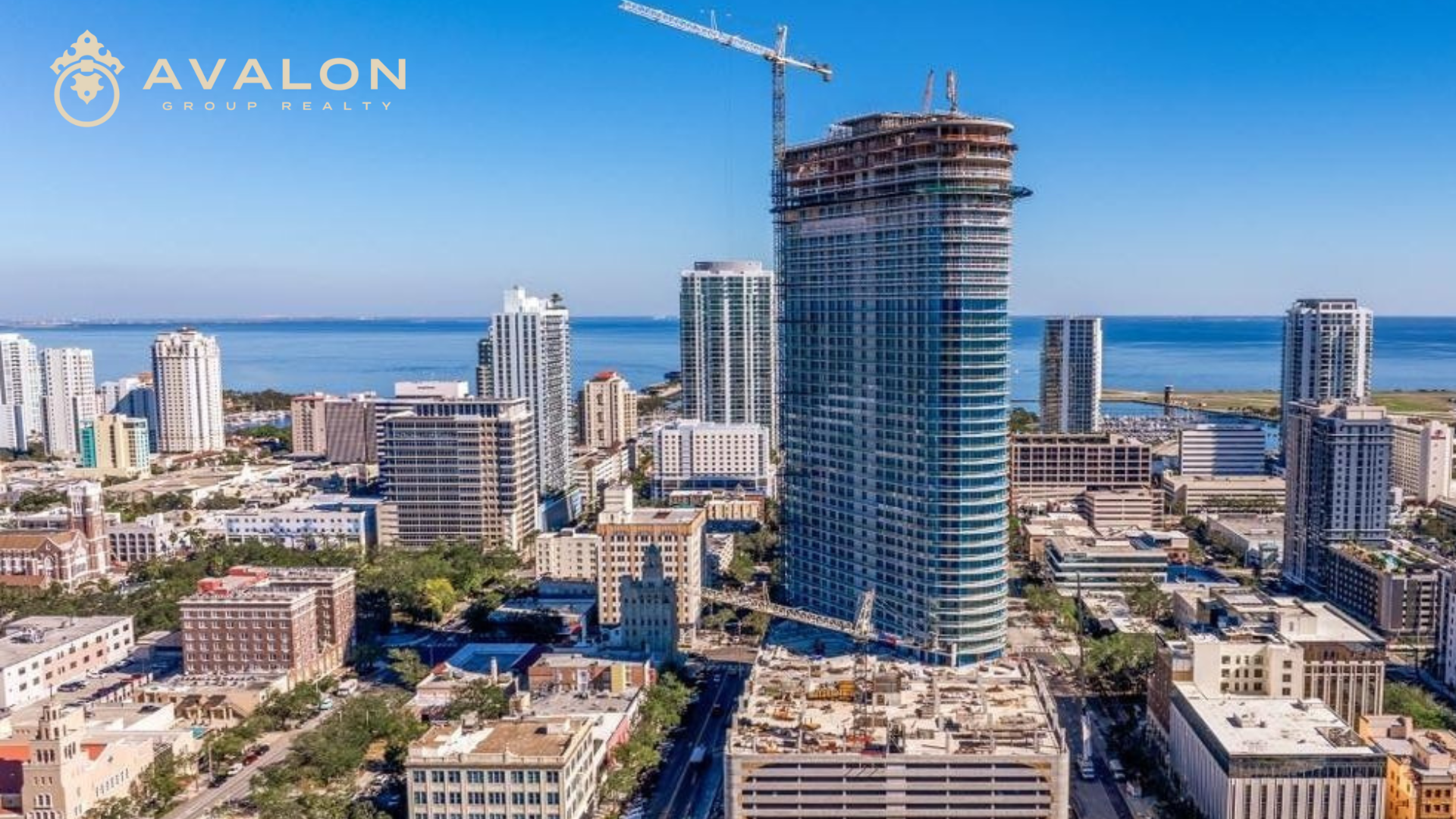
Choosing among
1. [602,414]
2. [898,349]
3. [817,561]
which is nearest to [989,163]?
[898,349]

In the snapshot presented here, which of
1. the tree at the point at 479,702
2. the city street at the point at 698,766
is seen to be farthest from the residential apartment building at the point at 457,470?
the tree at the point at 479,702

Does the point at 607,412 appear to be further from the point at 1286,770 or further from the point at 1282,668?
the point at 1286,770

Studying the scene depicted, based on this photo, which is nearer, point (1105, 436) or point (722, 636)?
point (722, 636)

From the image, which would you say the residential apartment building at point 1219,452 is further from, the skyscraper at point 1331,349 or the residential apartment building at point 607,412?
the residential apartment building at point 607,412

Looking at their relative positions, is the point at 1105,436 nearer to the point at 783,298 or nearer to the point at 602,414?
the point at 783,298

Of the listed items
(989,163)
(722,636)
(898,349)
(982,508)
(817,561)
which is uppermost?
(989,163)
